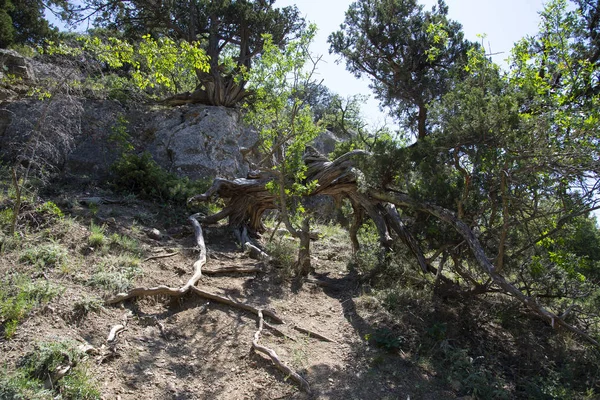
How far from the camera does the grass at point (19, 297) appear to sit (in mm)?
3982

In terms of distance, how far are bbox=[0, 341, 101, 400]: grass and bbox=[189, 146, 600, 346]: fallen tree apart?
465 centimetres

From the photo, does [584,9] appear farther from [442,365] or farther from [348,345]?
[348,345]

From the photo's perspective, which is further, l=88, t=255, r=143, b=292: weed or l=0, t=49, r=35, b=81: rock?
l=0, t=49, r=35, b=81: rock

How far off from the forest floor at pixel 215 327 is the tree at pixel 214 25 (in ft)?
22.4

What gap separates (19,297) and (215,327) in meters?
2.20

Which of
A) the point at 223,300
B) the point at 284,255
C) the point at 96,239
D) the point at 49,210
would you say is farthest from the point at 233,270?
the point at 49,210

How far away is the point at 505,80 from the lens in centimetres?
535

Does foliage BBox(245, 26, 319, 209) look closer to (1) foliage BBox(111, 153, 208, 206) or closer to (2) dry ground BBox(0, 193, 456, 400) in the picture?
(2) dry ground BBox(0, 193, 456, 400)

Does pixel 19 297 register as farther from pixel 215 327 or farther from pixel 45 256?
pixel 215 327

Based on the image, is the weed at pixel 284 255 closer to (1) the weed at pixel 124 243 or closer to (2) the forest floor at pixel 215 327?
(2) the forest floor at pixel 215 327

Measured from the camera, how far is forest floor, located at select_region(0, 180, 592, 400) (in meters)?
4.22

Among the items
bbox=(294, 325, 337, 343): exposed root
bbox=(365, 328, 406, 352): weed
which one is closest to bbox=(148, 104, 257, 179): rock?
bbox=(294, 325, 337, 343): exposed root

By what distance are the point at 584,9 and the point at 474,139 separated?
3.75 meters

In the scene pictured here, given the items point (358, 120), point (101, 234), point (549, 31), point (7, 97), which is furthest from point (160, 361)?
point (7, 97)
